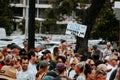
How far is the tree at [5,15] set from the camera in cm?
4941

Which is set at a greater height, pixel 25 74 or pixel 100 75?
pixel 100 75

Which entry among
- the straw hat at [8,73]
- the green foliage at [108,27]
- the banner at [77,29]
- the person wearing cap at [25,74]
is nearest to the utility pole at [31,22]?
the banner at [77,29]

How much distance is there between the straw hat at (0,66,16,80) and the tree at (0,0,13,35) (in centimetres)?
3906

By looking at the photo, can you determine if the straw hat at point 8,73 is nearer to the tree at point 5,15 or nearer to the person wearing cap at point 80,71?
the person wearing cap at point 80,71

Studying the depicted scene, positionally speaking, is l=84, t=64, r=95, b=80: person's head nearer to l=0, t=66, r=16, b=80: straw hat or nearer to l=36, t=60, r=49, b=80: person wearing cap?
l=36, t=60, r=49, b=80: person wearing cap

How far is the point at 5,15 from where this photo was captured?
1981 inches

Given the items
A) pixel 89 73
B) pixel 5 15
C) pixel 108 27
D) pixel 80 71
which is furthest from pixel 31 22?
pixel 5 15

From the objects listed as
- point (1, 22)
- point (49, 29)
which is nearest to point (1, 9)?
point (1, 22)

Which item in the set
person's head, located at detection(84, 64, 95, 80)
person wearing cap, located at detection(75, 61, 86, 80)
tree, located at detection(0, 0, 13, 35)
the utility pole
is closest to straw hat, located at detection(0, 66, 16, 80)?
person wearing cap, located at detection(75, 61, 86, 80)

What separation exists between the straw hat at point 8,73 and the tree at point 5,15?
39.1m

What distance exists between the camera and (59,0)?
52562 mm

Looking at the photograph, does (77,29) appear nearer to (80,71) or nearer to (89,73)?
(80,71)

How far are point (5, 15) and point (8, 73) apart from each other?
133 ft

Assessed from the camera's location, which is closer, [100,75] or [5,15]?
[100,75]
